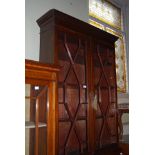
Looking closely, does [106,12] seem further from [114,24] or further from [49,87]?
[49,87]

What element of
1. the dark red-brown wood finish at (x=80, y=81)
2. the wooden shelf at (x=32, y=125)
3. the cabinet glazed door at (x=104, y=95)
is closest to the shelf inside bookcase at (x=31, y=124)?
the wooden shelf at (x=32, y=125)

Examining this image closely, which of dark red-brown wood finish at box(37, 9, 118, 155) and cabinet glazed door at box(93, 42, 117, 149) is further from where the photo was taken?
cabinet glazed door at box(93, 42, 117, 149)

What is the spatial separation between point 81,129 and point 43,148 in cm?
54

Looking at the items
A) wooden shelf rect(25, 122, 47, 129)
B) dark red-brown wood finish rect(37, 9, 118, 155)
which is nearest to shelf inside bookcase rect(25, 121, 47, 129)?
wooden shelf rect(25, 122, 47, 129)

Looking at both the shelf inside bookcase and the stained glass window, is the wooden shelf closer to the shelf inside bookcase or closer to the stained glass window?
the shelf inside bookcase

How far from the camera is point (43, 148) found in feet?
4.79

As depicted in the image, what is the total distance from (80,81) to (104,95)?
443 millimetres

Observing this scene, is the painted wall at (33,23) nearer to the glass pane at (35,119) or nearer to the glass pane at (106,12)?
the glass pane at (35,119)

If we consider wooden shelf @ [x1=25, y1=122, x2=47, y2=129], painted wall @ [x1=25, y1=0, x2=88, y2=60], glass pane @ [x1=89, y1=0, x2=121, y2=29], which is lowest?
wooden shelf @ [x1=25, y1=122, x2=47, y2=129]

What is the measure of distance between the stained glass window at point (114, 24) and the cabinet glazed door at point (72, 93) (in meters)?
1.39

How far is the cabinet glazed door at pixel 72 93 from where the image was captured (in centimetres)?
177

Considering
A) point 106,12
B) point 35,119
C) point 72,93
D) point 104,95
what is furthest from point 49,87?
point 106,12

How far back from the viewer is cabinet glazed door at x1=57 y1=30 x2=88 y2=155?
1.77 meters
